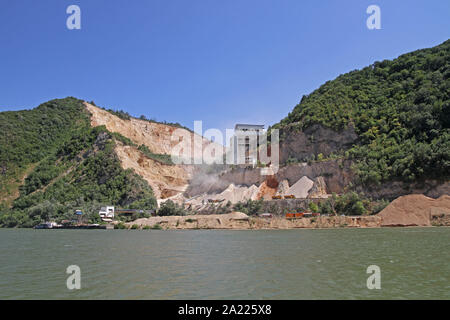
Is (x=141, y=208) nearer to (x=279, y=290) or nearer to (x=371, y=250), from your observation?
(x=371, y=250)

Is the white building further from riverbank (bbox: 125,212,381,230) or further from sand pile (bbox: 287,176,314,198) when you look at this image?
riverbank (bbox: 125,212,381,230)

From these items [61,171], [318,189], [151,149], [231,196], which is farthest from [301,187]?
[151,149]

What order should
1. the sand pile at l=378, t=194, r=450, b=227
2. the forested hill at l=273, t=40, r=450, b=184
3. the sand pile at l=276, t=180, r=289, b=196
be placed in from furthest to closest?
the sand pile at l=276, t=180, r=289, b=196 < the forested hill at l=273, t=40, r=450, b=184 < the sand pile at l=378, t=194, r=450, b=227

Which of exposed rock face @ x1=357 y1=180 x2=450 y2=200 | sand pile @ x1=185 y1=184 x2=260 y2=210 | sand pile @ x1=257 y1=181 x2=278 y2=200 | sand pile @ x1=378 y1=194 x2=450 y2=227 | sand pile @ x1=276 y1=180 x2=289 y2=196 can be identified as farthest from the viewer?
sand pile @ x1=185 y1=184 x2=260 y2=210

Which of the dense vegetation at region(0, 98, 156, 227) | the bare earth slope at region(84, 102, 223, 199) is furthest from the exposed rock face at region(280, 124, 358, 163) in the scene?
the bare earth slope at region(84, 102, 223, 199)

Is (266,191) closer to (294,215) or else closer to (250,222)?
(294,215)
